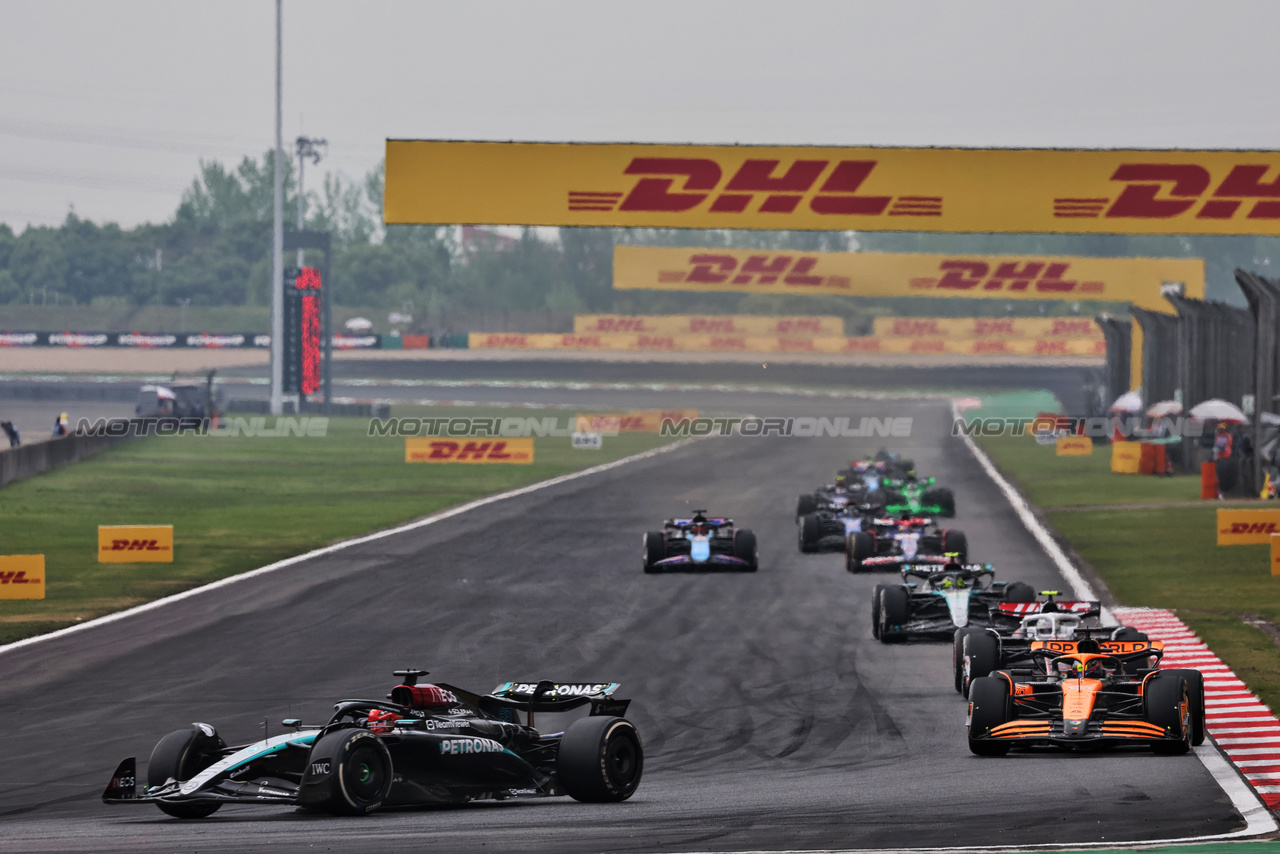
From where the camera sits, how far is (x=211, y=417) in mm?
69938

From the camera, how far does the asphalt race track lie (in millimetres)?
10711

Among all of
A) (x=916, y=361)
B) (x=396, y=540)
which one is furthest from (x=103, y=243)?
(x=396, y=540)

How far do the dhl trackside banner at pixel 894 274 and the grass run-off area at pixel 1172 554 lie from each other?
31.6 meters

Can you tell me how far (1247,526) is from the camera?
3075 cm

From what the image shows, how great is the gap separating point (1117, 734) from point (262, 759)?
661cm

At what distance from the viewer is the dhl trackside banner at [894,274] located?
265 ft

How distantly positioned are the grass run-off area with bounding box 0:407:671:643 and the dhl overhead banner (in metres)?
7.16

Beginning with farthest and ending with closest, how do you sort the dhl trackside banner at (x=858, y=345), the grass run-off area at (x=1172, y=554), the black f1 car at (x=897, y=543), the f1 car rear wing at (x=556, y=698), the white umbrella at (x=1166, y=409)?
1. the dhl trackside banner at (x=858, y=345)
2. the white umbrella at (x=1166, y=409)
3. the black f1 car at (x=897, y=543)
4. the grass run-off area at (x=1172, y=554)
5. the f1 car rear wing at (x=556, y=698)

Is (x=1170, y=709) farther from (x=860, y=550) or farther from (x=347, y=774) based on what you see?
(x=860, y=550)

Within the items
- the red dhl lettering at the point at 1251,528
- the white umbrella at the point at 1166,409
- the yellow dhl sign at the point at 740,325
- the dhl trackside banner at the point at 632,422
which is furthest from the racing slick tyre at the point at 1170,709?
the yellow dhl sign at the point at 740,325

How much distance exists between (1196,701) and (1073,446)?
45.3 meters

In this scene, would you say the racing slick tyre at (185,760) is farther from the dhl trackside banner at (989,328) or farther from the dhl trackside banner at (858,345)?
the dhl trackside banner at (989,328)

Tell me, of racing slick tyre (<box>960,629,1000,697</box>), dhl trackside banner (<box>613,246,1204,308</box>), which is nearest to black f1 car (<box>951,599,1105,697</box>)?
racing slick tyre (<box>960,629,1000,697</box>)

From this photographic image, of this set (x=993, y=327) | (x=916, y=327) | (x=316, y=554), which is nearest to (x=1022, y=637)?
(x=316, y=554)
